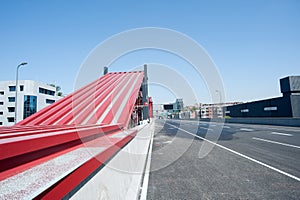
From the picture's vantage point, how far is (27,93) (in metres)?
44.9

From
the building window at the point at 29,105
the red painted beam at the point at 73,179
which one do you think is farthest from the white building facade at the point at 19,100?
the red painted beam at the point at 73,179

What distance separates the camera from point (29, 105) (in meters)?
45.0

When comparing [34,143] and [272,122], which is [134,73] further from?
[272,122]

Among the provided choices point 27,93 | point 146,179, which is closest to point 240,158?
point 146,179

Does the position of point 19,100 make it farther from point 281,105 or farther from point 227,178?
point 281,105

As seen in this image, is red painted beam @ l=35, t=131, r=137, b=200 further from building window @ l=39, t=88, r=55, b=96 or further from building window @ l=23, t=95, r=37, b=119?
building window @ l=39, t=88, r=55, b=96

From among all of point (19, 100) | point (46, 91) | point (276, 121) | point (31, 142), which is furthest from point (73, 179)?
point (46, 91)

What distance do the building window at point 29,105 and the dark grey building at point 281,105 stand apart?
2001 inches

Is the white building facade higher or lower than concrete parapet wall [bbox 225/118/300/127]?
higher

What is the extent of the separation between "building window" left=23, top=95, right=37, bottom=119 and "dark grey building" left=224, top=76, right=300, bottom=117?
50835 millimetres

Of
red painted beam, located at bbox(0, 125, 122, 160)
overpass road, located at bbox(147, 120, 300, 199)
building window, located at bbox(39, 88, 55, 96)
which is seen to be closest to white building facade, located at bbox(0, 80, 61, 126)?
building window, located at bbox(39, 88, 55, 96)

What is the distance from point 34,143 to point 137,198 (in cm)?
253

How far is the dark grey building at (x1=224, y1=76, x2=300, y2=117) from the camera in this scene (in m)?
27.5

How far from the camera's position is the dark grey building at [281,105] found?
90.1 ft
